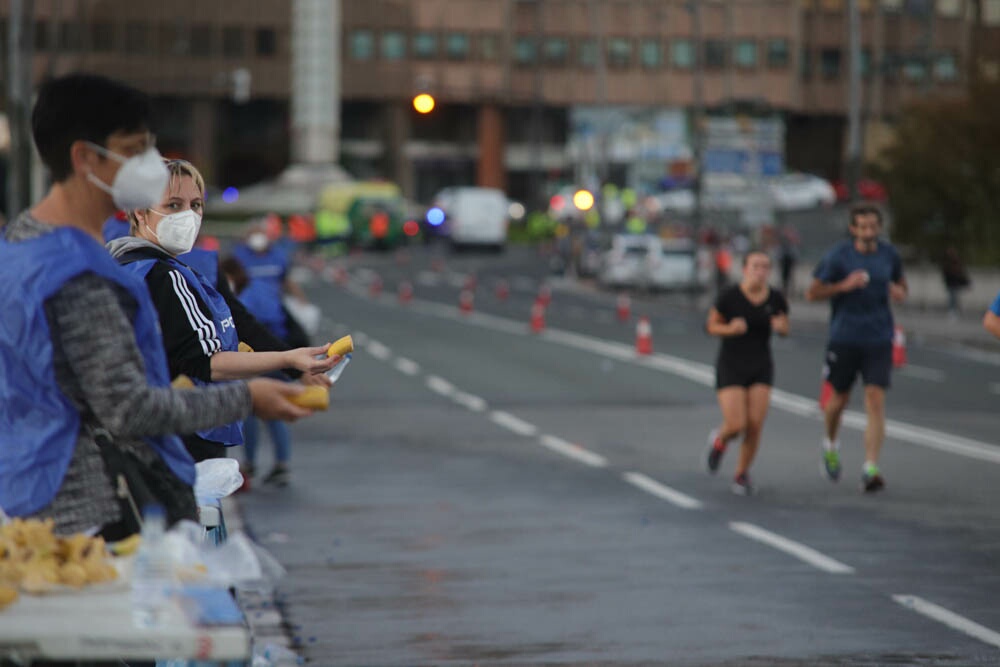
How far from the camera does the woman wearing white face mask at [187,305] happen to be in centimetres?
655

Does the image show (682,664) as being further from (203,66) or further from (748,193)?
(203,66)

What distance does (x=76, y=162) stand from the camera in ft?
16.1

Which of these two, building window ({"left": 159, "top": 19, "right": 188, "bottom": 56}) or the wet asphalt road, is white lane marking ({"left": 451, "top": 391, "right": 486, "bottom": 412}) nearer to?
the wet asphalt road

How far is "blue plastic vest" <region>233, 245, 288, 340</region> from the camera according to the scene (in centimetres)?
1669

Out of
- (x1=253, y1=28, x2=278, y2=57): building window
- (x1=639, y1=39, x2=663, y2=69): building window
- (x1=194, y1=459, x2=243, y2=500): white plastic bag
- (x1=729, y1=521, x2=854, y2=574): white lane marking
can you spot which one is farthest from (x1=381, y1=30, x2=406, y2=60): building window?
(x1=194, y1=459, x2=243, y2=500): white plastic bag

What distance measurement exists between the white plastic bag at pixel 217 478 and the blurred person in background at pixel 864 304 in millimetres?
9948

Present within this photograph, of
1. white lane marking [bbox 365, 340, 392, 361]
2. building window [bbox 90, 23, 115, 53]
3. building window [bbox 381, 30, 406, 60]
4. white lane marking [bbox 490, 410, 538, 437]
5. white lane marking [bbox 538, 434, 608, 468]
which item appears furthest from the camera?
building window [bbox 381, 30, 406, 60]

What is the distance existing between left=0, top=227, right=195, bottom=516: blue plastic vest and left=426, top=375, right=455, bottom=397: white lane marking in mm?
21005

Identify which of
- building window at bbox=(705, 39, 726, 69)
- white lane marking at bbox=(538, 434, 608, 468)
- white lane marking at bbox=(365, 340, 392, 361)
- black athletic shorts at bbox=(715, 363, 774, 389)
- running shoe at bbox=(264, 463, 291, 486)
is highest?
building window at bbox=(705, 39, 726, 69)

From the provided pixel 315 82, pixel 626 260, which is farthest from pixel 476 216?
pixel 626 260

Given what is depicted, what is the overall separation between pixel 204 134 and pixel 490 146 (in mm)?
16059

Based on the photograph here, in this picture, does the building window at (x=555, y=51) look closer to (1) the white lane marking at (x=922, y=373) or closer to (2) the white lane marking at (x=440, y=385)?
(1) the white lane marking at (x=922, y=373)

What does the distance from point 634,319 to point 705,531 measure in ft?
116

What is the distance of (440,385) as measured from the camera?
27609 mm
